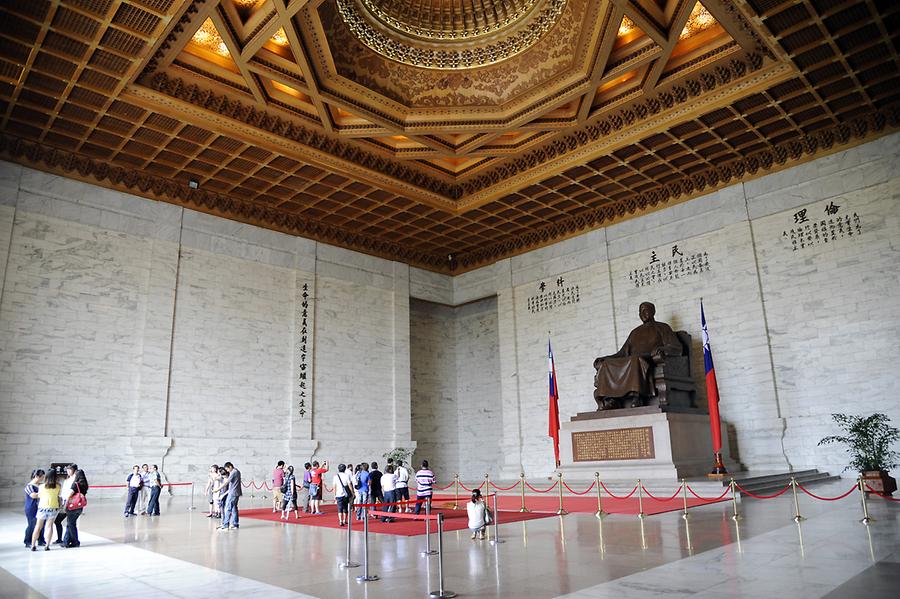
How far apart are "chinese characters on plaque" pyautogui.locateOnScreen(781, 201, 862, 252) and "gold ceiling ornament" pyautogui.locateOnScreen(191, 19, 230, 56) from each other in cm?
1012

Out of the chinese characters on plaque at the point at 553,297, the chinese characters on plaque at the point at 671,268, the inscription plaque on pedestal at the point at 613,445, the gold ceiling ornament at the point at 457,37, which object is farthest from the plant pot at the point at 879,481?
the gold ceiling ornament at the point at 457,37

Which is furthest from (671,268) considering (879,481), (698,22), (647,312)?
(879,481)

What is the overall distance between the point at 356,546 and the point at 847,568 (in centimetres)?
379

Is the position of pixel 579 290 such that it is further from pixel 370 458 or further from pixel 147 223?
pixel 147 223

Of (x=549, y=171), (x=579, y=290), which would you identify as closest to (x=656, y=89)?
(x=549, y=171)

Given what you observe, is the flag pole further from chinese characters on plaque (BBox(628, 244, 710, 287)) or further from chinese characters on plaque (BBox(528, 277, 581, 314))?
chinese characters on plaque (BBox(528, 277, 581, 314))

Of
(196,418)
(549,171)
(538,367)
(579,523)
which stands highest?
(549,171)

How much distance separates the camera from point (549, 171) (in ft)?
40.5

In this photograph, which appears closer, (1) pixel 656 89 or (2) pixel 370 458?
(1) pixel 656 89

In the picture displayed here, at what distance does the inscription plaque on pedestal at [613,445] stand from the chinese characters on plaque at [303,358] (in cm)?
588

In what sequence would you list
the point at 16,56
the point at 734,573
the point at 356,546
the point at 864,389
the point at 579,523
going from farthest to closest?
the point at 864,389
the point at 16,56
the point at 579,523
the point at 356,546
the point at 734,573

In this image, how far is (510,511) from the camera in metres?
8.58

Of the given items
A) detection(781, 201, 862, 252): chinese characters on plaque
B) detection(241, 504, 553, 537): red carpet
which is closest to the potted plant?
detection(781, 201, 862, 252): chinese characters on plaque

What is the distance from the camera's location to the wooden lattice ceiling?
8578mm
